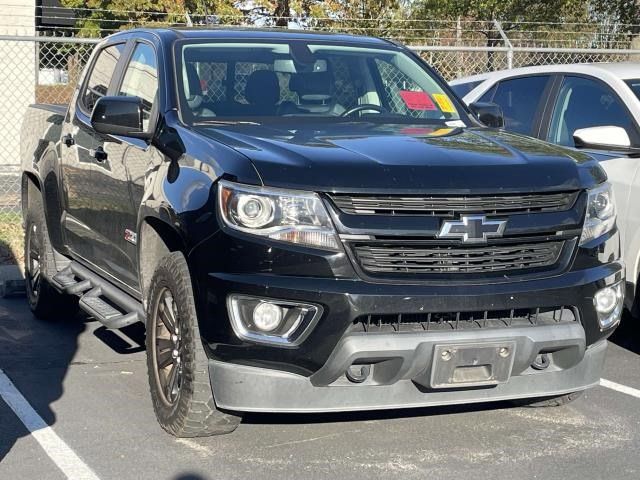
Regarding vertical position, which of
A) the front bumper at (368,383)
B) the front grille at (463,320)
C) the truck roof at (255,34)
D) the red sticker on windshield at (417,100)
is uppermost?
the truck roof at (255,34)

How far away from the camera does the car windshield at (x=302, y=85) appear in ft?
18.1

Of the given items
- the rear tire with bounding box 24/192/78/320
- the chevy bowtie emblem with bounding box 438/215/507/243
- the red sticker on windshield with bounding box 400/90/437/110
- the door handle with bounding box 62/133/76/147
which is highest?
the red sticker on windshield with bounding box 400/90/437/110

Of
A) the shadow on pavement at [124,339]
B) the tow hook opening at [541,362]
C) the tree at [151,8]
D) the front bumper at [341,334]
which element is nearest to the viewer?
the front bumper at [341,334]

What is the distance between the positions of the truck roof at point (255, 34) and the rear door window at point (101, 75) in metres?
0.20

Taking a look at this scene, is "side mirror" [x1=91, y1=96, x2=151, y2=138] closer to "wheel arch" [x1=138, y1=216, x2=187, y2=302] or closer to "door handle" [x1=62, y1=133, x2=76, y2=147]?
"wheel arch" [x1=138, y1=216, x2=187, y2=302]

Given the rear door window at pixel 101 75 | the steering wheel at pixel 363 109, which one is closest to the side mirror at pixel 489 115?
the steering wheel at pixel 363 109

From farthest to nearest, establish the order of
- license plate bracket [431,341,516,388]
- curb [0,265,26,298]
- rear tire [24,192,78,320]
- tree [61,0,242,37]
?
1. tree [61,0,242,37]
2. curb [0,265,26,298]
3. rear tire [24,192,78,320]
4. license plate bracket [431,341,516,388]

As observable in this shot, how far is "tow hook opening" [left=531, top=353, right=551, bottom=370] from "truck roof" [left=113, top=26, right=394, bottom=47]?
93.9 inches

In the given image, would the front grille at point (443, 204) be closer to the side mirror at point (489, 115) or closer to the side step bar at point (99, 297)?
the side mirror at point (489, 115)

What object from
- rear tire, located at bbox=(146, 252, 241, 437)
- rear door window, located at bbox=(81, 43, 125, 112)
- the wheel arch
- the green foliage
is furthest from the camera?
the green foliage

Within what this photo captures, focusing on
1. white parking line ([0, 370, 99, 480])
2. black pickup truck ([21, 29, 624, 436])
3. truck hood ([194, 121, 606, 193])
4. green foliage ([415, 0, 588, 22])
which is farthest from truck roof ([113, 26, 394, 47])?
green foliage ([415, 0, 588, 22])

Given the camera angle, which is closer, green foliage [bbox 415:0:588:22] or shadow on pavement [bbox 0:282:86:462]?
shadow on pavement [bbox 0:282:86:462]

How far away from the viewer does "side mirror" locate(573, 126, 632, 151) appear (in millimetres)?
6508

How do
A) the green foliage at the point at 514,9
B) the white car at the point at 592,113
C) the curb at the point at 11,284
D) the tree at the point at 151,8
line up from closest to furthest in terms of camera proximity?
the white car at the point at 592,113 → the curb at the point at 11,284 → the tree at the point at 151,8 → the green foliage at the point at 514,9
